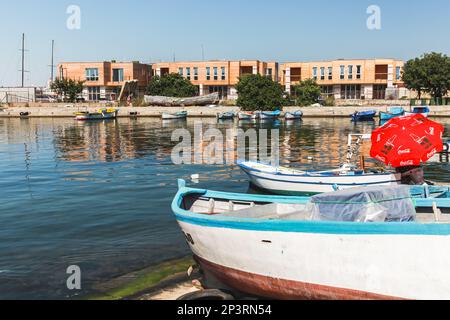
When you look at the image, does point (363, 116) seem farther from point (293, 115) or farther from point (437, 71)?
point (437, 71)

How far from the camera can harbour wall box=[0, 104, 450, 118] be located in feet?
269

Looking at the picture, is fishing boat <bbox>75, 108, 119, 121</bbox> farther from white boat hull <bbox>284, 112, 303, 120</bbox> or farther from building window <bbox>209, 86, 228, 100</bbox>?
white boat hull <bbox>284, 112, 303, 120</bbox>

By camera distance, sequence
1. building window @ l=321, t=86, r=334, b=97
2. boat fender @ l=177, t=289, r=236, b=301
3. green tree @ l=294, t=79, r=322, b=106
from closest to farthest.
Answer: boat fender @ l=177, t=289, r=236, b=301 → green tree @ l=294, t=79, r=322, b=106 → building window @ l=321, t=86, r=334, b=97

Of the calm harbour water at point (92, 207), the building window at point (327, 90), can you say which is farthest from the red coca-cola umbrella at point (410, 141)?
the building window at point (327, 90)

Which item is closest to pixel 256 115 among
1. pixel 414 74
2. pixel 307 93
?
pixel 307 93

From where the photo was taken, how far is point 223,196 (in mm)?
12336

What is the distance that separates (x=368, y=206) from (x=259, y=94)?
73523mm

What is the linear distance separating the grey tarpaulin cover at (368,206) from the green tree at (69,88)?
9659 centimetres

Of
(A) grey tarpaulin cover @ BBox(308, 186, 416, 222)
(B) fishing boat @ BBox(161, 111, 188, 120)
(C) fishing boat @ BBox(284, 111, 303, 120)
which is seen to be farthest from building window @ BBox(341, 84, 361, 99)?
(A) grey tarpaulin cover @ BBox(308, 186, 416, 222)

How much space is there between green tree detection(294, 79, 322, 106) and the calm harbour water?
162 feet

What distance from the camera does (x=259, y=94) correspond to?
8138 centimetres

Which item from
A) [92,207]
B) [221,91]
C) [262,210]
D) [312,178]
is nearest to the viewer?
[262,210]

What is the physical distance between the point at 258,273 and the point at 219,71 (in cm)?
9667
